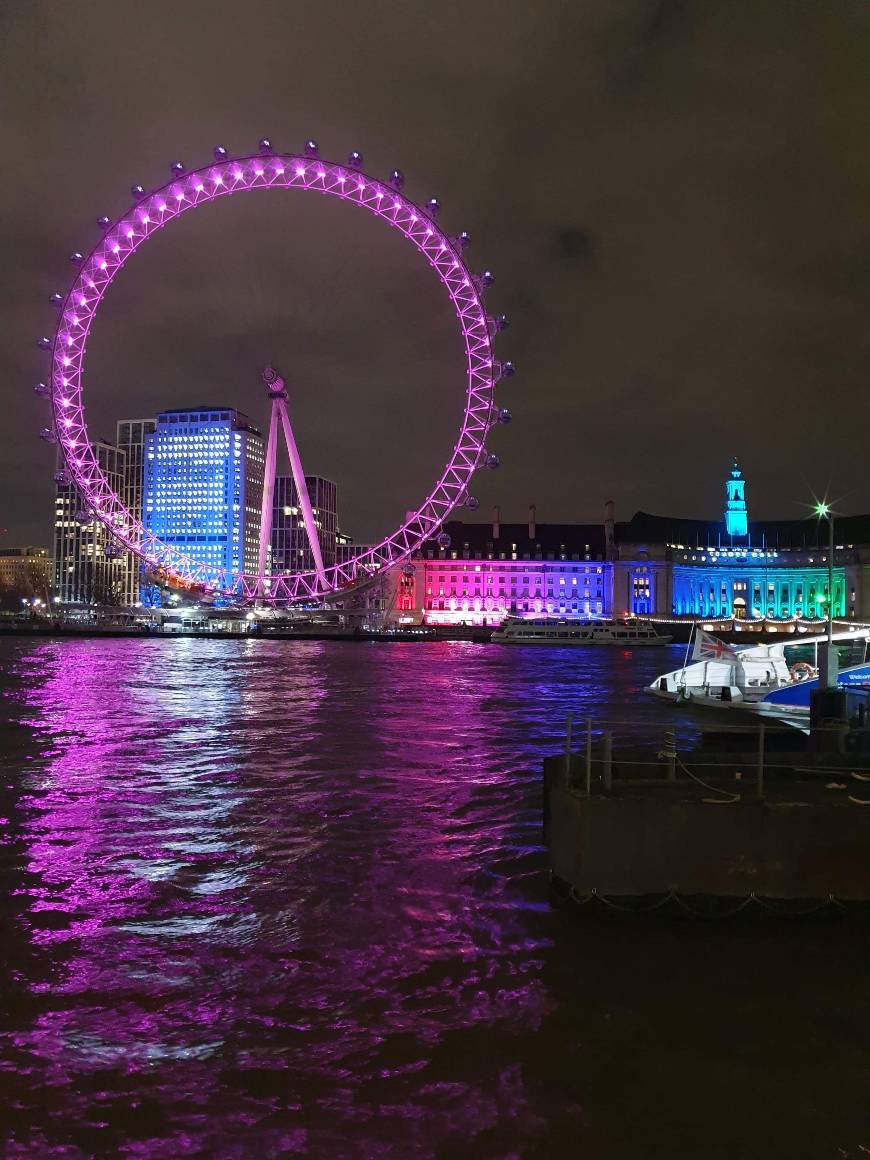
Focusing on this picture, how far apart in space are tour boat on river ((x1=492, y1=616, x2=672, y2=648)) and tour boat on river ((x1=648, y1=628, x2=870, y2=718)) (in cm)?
7037

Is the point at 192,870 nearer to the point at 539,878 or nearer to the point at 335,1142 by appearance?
the point at 539,878

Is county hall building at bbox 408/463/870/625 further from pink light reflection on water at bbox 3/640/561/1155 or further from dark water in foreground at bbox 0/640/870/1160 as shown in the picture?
dark water in foreground at bbox 0/640/870/1160

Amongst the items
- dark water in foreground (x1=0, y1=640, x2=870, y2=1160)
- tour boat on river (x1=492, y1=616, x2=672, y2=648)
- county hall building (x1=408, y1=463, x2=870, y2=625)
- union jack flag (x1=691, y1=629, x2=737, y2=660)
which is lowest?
tour boat on river (x1=492, y1=616, x2=672, y2=648)

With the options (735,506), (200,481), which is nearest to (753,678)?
(735,506)

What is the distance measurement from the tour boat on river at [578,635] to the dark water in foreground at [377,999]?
9626cm

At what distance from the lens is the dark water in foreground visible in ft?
23.1

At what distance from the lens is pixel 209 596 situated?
86.3m

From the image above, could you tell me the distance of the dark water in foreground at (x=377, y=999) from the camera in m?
7.03

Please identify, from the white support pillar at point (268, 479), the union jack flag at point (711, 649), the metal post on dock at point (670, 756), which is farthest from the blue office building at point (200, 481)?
the metal post on dock at point (670, 756)

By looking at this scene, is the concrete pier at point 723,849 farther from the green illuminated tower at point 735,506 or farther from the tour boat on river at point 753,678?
the green illuminated tower at point 735,506

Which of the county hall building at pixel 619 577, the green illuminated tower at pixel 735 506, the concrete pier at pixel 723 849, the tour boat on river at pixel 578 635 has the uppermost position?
the green illuminated tower at pixel 735 506

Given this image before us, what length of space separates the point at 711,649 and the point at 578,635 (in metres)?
79.0

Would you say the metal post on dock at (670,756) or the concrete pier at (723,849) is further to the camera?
the metal post on dock at (670,756)

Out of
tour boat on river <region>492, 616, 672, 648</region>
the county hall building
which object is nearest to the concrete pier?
tour boat on river <region>492, 616, 672, 648</region>
